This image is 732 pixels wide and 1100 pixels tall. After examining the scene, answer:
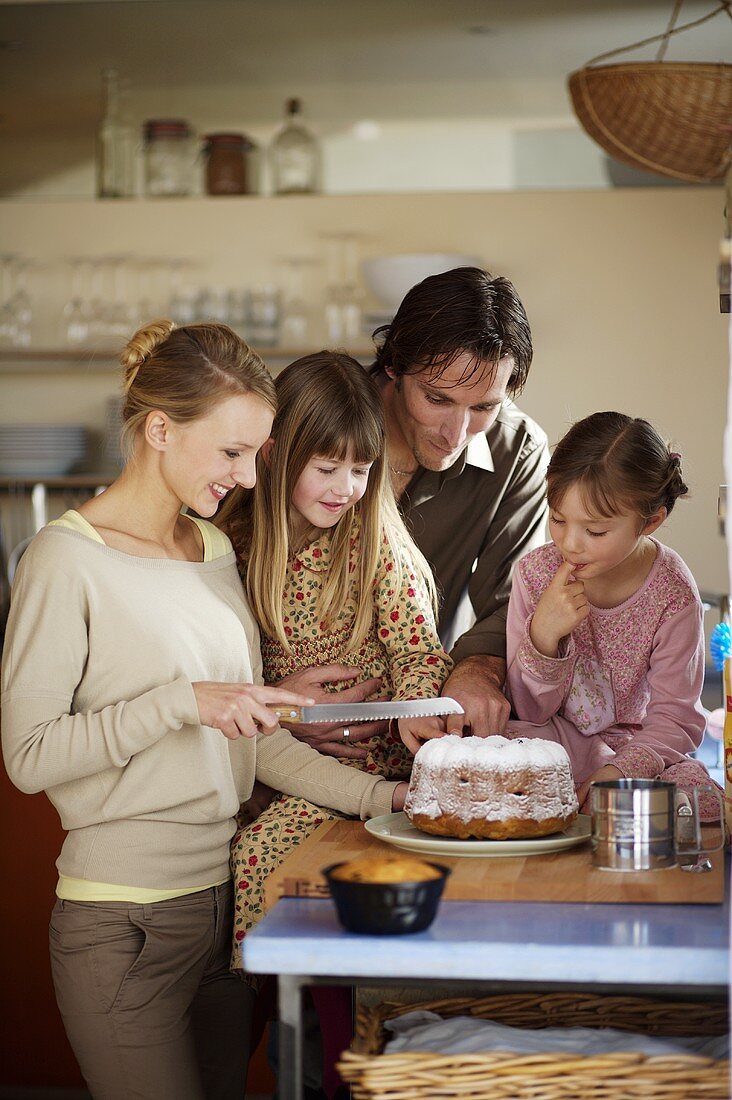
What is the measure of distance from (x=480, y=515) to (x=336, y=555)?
0.48 meters

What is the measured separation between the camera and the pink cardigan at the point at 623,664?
1694 mm

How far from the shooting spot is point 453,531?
2225 millimetres

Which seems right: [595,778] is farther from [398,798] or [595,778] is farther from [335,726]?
[335,726]

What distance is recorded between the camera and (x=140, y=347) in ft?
5.43

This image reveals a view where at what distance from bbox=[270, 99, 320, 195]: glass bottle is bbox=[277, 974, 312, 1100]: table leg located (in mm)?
3339

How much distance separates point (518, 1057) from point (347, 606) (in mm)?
779

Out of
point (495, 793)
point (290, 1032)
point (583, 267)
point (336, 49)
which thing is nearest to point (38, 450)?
point (336, 49)

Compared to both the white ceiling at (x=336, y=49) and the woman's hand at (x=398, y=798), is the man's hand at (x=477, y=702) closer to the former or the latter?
the woman's hand at (x=398, y=798)

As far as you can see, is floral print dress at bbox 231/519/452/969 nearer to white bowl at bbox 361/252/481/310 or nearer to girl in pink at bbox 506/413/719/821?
girl in pink at bbox 506/413/719/821

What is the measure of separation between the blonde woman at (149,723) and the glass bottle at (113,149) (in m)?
2.72

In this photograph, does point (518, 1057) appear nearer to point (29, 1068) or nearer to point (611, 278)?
point (29, 1068)

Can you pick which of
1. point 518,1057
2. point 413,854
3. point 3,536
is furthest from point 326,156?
point 518,1057

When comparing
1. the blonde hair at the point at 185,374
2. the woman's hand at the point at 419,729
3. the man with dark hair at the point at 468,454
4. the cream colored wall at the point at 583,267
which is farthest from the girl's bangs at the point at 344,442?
the cream colored wall at the point at 583,267

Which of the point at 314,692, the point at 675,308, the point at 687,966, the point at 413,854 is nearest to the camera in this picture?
the point at 687,966
